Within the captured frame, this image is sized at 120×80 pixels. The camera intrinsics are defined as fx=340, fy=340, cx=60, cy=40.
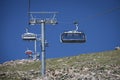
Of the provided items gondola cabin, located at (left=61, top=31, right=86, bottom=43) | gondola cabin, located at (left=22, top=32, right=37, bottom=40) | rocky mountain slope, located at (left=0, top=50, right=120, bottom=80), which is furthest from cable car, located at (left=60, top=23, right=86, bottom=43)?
rocky mountain slope, located at (left=0, top=50, right=120, bottom=80)

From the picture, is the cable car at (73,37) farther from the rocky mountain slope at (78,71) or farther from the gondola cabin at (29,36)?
the rocky mountain slope at (78,71)

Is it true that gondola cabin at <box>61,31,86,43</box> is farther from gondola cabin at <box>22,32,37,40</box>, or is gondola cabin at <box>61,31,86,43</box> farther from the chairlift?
gondola cabin at <box>22,32,37,40</box>

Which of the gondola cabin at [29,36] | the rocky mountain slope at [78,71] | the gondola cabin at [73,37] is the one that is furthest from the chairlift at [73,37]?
the rocky mountain slope at [78,71]

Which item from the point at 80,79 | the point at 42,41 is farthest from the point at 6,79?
the point at 42,41

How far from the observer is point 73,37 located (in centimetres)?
1958

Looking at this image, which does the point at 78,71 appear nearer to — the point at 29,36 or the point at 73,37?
the point at 29,36

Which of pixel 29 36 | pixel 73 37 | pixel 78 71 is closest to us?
pixel 73 37

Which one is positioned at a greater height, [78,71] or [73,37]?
[73,37]

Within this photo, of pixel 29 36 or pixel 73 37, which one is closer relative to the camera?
pixel 73 37

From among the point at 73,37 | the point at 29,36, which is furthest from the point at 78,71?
the point at 73,37

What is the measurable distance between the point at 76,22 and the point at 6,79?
20.4m

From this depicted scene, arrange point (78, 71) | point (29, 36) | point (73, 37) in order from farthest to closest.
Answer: point (78, 71) < point (29, 36) < point (73, 37)

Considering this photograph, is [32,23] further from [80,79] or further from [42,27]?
[80,79]

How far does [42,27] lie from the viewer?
21172mm
